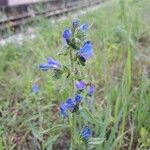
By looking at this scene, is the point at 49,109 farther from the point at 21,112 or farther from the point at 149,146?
the point at 149,146

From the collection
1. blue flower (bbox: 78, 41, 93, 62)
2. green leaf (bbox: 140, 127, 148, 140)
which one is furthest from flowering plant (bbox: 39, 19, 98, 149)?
green leaf (bbox: 140, 127, 148, 140)

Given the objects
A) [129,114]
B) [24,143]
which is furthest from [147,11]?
[24,143]

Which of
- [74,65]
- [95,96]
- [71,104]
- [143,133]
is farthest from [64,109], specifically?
[95,96]

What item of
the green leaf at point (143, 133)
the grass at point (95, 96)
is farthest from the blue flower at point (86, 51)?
the green leaf at point (143, 133)

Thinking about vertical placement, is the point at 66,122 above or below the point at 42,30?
below

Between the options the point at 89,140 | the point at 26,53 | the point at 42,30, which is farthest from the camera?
the point at 42,30

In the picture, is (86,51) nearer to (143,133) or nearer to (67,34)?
(67,34)
